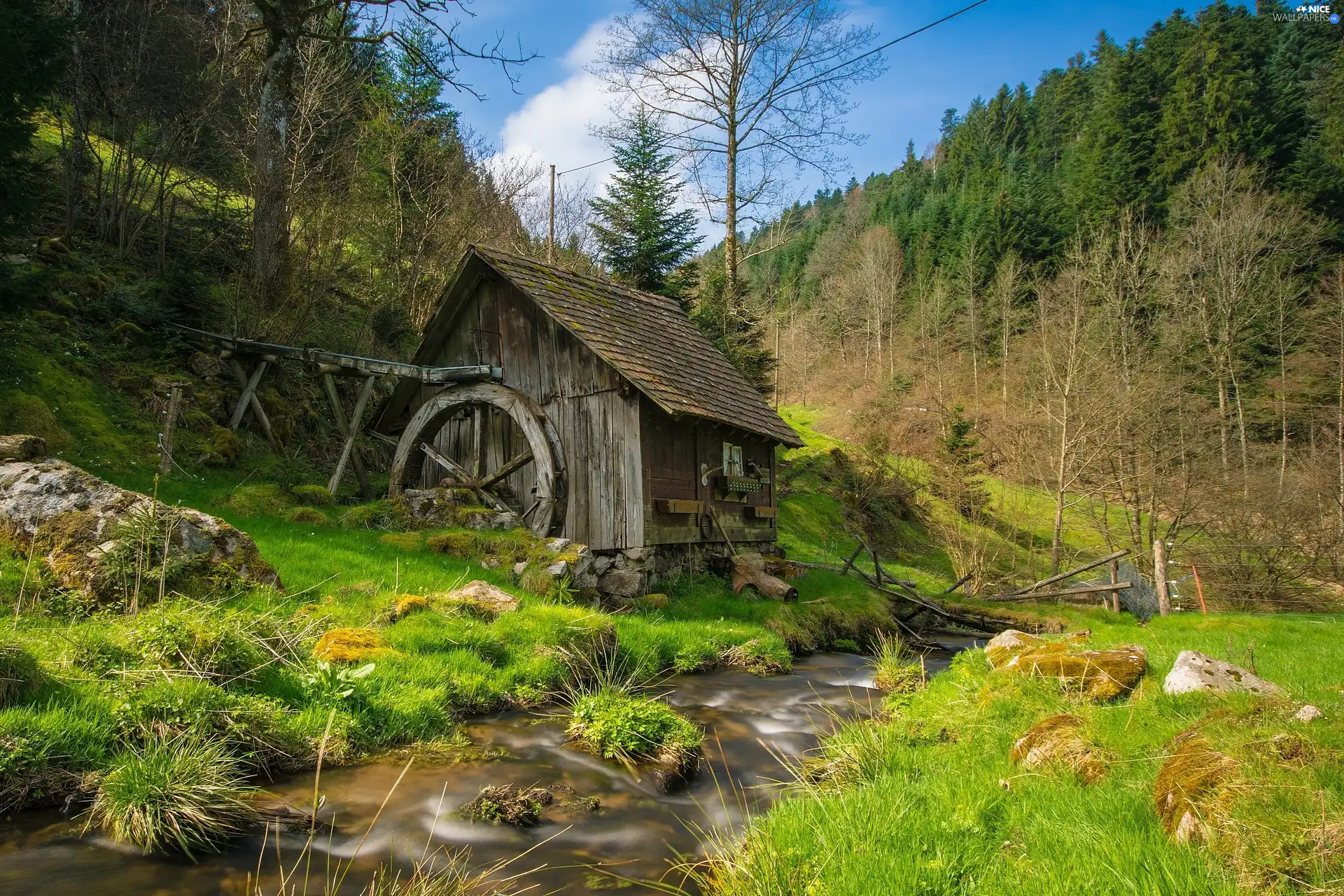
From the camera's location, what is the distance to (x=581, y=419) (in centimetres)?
1147

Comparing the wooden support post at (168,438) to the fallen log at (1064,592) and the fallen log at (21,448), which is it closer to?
the fallen log at (21,448)

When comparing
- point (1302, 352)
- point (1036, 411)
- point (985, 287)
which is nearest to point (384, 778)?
point (1036, 411)

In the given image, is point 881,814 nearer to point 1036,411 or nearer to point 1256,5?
point 1036,411

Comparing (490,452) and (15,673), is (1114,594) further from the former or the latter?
(15,673)

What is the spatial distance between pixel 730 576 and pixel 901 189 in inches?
2447

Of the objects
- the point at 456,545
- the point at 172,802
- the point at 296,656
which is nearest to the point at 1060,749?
the point at 172,802

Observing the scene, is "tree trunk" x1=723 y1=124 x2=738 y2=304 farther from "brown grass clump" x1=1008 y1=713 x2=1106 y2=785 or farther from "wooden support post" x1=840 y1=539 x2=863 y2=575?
"brown grass clump" x1=1008 y1=713 x2=1106 y2=785

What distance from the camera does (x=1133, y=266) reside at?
23.5 m

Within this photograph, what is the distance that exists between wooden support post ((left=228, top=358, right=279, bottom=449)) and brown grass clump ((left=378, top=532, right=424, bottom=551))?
536cm

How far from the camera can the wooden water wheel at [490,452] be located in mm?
11328

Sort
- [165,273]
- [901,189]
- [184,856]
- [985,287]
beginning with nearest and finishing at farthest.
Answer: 1. [184,856]
2. [165,273]
3. [985,287]
4. [901,189]

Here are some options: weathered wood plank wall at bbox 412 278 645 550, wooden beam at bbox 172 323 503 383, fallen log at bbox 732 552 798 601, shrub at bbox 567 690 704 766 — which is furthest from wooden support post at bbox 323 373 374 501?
shrub at bbox 567 690 704 766

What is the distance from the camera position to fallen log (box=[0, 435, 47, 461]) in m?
6.41

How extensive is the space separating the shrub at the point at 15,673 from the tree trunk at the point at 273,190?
12155 millimetres
